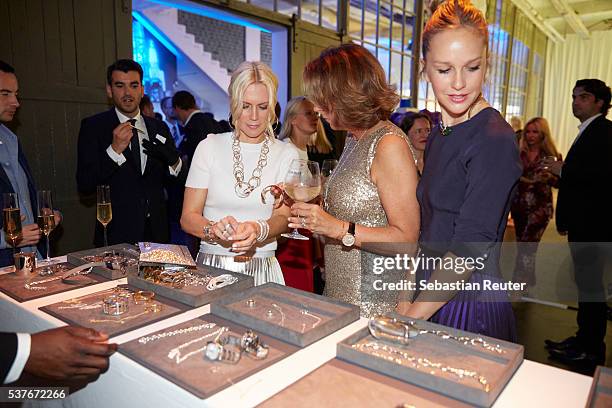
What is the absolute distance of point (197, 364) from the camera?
0.94 meters

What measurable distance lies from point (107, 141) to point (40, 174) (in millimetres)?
832

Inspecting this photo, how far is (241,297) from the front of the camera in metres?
1.28

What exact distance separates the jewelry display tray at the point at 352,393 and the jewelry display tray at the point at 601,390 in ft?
0.75

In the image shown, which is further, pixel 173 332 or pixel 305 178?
pixel 305 178

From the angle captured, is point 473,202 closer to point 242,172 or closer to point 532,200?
point 242,172

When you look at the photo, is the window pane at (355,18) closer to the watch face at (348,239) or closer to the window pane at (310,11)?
the window pane at (310,11)

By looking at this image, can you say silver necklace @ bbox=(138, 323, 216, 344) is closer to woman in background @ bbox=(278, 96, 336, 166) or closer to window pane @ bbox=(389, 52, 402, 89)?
woman in background @ bbox=(278, 96, 336, 166)

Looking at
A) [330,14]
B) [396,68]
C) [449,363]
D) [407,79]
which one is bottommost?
[449,363]

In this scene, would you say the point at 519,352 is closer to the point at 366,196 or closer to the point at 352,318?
the point at 352,318

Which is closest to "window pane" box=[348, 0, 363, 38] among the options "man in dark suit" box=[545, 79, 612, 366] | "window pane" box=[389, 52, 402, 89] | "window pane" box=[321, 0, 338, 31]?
"window pane" box=[321, 0, 338, 31]

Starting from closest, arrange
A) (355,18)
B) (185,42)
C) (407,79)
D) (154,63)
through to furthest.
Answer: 1. (355,18)
2. (407,79)
3. (185,42)
4. (154,63)

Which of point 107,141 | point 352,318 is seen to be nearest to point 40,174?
point 107,141

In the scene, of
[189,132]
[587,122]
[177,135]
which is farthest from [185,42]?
[587,122]

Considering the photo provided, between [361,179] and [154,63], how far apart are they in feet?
35.9
